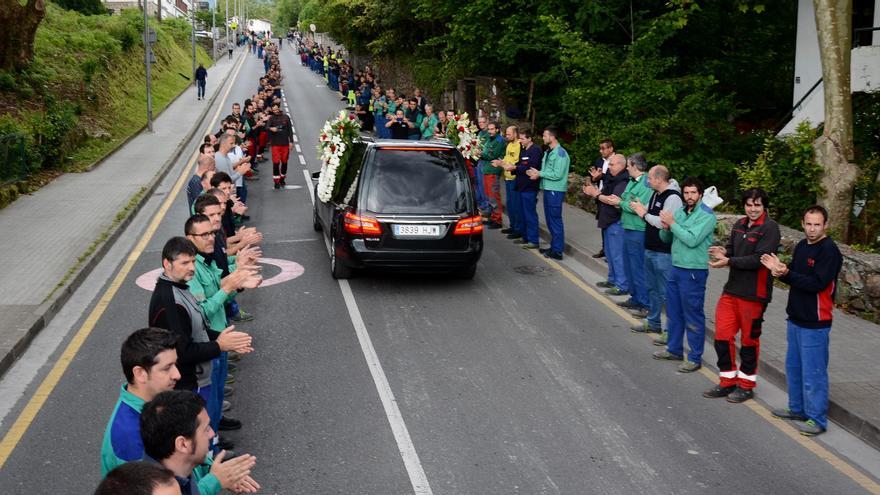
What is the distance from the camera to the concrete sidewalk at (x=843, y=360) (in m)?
7.70

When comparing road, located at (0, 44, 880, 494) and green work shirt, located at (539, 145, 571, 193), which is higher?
green work shirt, located at (539, 145, 571, 193)

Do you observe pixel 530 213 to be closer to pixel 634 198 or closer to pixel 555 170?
pixel 555 170

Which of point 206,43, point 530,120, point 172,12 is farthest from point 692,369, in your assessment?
point 172,12

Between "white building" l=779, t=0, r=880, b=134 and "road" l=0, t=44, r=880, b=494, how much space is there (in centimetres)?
876

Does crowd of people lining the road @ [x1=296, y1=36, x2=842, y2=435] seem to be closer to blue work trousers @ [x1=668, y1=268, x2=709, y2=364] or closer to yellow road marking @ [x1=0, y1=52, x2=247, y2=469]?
blue work trousers @ [x1=668, y1=268, x2=709, y2=364]

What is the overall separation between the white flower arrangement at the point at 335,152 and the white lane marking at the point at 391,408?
2588mm

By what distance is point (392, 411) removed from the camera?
800 centimetres

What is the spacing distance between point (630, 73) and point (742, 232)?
10.9m

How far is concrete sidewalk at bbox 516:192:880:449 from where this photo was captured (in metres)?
7.70

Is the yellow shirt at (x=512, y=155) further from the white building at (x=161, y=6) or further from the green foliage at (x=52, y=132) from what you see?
the white building at (x=161, y=6)

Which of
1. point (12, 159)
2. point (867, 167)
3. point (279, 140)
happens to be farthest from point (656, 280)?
point (12, 159)

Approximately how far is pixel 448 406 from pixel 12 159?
15846 millimetres

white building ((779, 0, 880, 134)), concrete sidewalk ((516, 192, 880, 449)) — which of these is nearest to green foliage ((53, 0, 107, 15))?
white building ((779, 0, 880, 134))

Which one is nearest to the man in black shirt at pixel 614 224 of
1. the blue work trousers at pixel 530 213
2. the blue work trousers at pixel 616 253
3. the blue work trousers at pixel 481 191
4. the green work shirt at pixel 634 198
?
the blue work trousers at pixel 616 253
